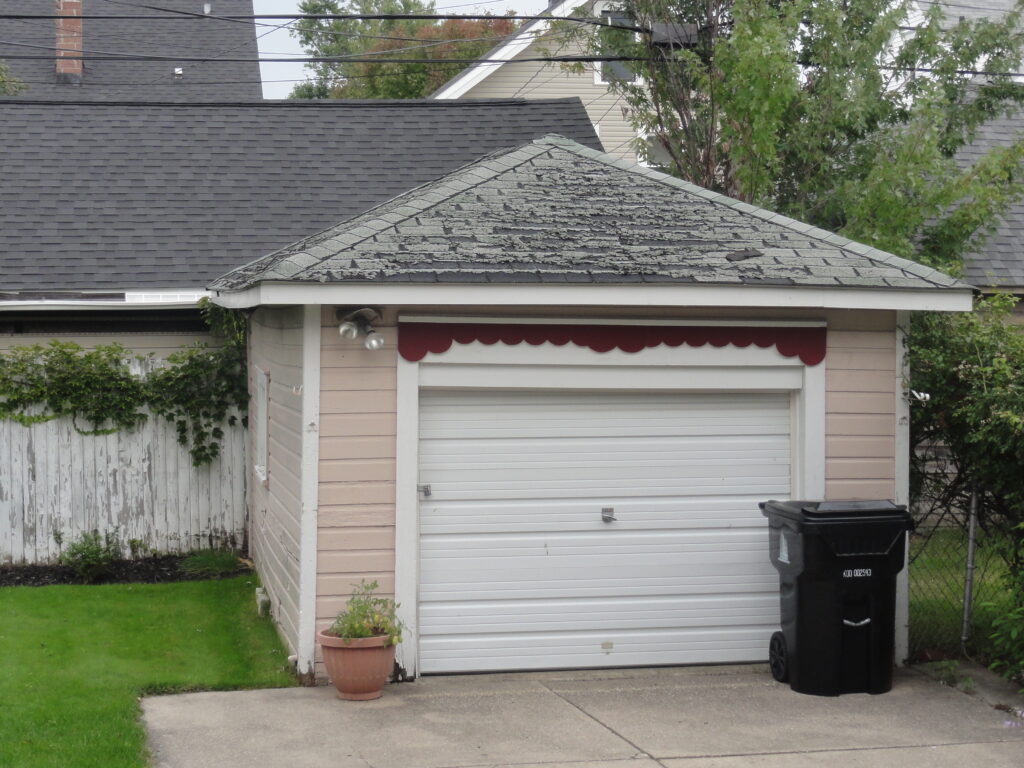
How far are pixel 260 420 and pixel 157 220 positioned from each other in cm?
442

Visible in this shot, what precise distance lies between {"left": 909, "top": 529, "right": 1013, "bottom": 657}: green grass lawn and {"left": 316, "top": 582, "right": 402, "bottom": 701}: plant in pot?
13.2 ft

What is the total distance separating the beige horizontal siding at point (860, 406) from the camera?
29.4 ft

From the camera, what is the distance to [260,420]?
11.4m

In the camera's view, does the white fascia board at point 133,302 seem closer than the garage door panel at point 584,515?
No

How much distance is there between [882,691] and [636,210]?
3.94 meters

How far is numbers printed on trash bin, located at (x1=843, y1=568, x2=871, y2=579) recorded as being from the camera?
8156 millimetres

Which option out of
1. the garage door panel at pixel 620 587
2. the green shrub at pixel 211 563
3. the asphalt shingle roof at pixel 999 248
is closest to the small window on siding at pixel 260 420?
the green shrub at pixel 211 563

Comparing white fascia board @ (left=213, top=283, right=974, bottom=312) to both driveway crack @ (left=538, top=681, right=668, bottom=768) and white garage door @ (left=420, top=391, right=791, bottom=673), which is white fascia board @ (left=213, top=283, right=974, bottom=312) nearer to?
white garage door @ (left=420, top=391, right=791, bottom=673)

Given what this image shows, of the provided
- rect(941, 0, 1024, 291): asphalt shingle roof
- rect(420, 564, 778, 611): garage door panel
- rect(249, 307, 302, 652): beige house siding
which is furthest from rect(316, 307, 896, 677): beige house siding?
rect(941, 0, 1024, 291): asphalt shingle roof

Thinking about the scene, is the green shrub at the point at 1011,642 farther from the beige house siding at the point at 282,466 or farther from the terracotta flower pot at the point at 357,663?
the beige house siding at the point at 282,466

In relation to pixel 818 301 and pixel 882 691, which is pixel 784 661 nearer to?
pixel 882 691

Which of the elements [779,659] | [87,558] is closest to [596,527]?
[779,659]

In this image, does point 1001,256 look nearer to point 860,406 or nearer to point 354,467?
point 860,406

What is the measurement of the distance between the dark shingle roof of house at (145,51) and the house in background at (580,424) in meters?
17.1
